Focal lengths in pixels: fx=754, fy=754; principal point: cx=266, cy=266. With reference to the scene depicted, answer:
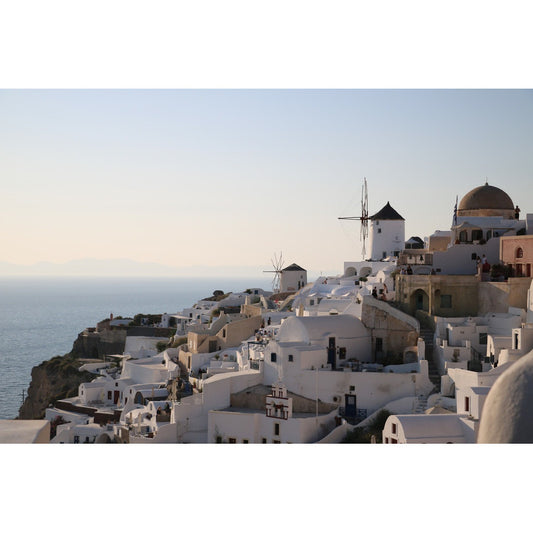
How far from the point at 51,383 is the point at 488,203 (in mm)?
14868

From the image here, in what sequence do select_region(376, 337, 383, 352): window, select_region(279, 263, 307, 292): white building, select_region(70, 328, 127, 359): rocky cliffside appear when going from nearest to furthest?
select_region(376, 337, 383, 352): window → select_region(279, 263, 307, 292): white building → select_region(70, 328, 127, 359): rocky cliffside

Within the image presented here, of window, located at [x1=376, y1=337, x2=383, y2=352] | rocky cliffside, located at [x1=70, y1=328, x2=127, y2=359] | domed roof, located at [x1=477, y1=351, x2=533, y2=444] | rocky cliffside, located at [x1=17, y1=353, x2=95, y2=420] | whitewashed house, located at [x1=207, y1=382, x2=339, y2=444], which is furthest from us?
rocky cliffside, located at [x1=70, y1=328, x2=127, y2=359]

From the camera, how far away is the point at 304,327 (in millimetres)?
14281

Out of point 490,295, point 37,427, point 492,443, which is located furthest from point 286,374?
point 492,443

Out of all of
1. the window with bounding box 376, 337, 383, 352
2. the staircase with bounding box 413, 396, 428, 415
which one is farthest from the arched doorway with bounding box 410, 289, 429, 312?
the staircase with bounding box 413, 396, 428, 415

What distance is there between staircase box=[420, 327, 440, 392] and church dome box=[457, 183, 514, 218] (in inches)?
193

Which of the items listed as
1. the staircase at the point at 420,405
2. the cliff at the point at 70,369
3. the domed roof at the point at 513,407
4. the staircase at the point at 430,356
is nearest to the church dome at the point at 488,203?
the staircase at the point at 430,356

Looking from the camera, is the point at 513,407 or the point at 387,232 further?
the point at 387,232

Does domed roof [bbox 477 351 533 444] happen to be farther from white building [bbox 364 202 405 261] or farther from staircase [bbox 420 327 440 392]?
white building [bbox 364 202 405 261]

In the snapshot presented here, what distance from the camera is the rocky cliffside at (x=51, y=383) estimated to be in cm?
2381

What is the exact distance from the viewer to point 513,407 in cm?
587

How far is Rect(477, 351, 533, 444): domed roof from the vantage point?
583 centimetres

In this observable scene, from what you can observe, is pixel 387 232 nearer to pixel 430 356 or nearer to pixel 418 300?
pixel 418 300

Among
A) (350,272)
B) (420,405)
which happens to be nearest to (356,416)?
(420,405)
